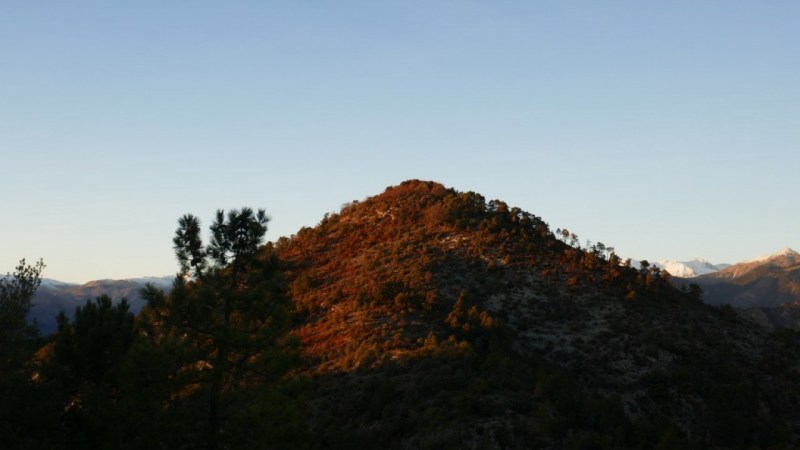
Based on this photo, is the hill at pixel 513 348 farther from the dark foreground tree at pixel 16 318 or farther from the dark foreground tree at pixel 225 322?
the dark foreground tree at pixel 16 318

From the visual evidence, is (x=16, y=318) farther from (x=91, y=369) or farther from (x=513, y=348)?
(x=513, y=348)

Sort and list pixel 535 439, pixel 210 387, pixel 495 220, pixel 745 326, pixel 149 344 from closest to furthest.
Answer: pixel 149 344 < pixel 210 387 < pixel 535 439 < pixel 745 326 < pixel 495 220

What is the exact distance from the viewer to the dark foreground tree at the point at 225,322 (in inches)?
1135

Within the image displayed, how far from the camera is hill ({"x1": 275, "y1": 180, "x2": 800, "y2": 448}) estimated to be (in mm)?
37031

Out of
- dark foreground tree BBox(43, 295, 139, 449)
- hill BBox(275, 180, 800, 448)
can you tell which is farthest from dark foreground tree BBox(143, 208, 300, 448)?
hill BBox(275, 180, 800, 448)

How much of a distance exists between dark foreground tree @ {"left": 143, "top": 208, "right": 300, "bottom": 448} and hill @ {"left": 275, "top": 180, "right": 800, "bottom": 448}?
21.6ft

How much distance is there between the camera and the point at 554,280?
183 ft

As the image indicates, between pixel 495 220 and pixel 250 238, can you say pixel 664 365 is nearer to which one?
pixel 495 220

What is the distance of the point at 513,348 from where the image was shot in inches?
1829

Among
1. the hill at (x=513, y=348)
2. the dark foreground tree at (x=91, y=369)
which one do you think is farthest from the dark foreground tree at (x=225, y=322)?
the hill at (x=513, y=348)

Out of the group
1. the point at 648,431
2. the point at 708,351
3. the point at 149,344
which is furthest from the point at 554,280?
the point at 149,344

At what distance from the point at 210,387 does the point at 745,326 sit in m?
42.3

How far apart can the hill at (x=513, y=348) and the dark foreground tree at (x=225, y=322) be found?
6.57 meters

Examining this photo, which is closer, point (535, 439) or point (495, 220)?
point (535, 439)
